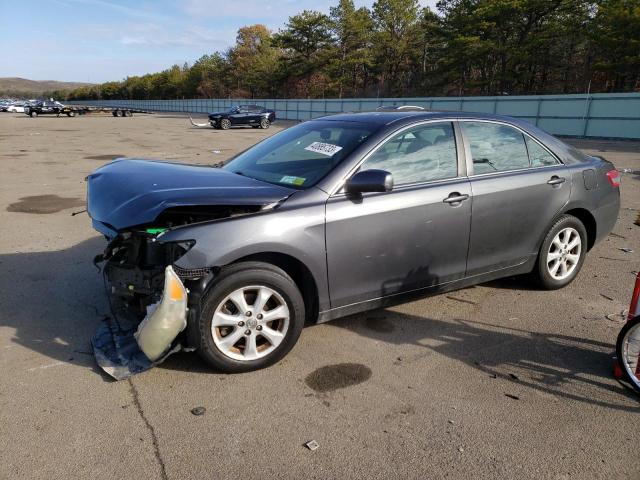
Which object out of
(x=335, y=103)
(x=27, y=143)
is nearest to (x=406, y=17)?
(x=335, y=103)

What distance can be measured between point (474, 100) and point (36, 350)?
1189 inches

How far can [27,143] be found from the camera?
1948 centimetres

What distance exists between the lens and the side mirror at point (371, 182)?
323 centimetres

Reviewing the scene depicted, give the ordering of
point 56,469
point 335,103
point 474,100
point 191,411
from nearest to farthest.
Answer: point 56,469
point 191,411
point 474,100
point 335,103

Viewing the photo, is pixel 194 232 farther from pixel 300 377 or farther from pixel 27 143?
pixel 27 143

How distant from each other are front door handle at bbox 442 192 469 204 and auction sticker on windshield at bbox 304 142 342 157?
92 centimetres

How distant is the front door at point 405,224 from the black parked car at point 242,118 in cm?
2869

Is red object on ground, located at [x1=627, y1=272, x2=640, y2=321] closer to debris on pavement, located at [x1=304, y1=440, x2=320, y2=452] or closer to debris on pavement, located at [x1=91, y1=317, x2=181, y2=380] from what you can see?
debris on pavement, located at [x1=304, y1=440, x2=320, y2=452]

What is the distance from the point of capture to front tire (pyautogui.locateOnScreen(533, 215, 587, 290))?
175 inches

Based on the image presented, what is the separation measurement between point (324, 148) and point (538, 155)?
2.06 m

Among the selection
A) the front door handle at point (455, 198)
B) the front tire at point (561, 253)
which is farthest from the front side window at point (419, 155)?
the front tire at point (561, 253)

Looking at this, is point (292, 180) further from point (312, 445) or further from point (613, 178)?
point (613, 178)

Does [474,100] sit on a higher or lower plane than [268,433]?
higher

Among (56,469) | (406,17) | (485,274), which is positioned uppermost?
(406,17)
